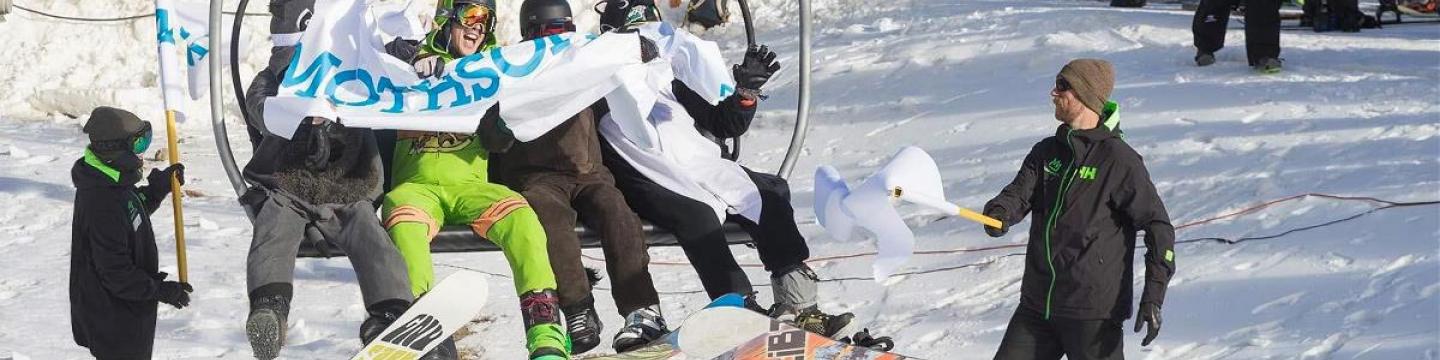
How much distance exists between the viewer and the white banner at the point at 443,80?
17.9 feet

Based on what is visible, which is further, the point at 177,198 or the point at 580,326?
the point at 177,198

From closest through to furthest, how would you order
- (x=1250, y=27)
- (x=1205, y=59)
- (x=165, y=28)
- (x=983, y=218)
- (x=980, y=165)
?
(x=983, y=218), (x=165, y=28), (x=980, y=165), (x=1250, y=27), (x=1205, y=59)

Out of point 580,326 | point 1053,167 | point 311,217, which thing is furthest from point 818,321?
point 311,217

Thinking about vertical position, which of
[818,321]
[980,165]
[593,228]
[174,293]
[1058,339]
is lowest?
[980,165]

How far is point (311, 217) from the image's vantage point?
213 inches

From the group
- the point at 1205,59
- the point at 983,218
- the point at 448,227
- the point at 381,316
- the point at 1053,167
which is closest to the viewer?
the point at 983,218

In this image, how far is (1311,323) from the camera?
7191 millimetres

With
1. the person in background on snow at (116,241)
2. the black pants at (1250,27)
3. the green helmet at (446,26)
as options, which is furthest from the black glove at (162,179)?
the black pants at (1250,27)

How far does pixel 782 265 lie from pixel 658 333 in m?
0.49

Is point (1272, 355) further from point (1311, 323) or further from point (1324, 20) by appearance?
point (1324, 20)

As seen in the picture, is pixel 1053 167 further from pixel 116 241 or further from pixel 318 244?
pixel 116 241

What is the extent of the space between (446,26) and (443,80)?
22cm

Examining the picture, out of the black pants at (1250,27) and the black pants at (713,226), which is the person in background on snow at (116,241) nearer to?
the black pants at (713,226)

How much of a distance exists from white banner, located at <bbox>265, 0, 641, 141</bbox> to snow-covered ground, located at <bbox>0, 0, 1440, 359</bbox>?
267cm
